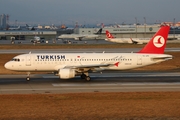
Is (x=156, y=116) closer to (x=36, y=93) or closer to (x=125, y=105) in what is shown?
(x=125, y=105)

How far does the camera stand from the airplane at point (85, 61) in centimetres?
3941

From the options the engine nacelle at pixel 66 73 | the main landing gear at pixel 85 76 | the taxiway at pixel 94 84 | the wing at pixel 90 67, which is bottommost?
the taxiway at pixel 94 84

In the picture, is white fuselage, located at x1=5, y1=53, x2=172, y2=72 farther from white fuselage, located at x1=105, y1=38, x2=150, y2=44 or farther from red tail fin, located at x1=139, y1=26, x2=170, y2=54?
white fuselage, located at x1=105, y1=38, x2=150, y2=44

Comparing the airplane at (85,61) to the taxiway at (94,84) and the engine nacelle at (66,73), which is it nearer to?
the engine nacelle at (66,73)

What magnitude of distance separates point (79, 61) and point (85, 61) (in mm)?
643

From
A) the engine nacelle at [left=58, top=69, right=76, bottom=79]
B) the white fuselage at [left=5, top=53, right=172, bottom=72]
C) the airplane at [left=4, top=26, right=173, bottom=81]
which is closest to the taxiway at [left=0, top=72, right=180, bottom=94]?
the engine nacelle at [left=58, top=69, right=76, bottom=79]

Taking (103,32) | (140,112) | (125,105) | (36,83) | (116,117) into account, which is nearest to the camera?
(116,117)

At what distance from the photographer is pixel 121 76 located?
43.6 metres

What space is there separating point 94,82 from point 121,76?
5.76 metres

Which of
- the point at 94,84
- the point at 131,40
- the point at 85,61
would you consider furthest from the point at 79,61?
the point at 131,40

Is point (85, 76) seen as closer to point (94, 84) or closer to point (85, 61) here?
point (85, 61)

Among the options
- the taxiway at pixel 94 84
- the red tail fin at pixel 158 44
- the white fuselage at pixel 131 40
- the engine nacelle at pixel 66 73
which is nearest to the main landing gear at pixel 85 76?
the taxiway at pixel 94 84

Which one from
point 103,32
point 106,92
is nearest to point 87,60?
point 106,92

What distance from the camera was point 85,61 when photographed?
1583 inches
